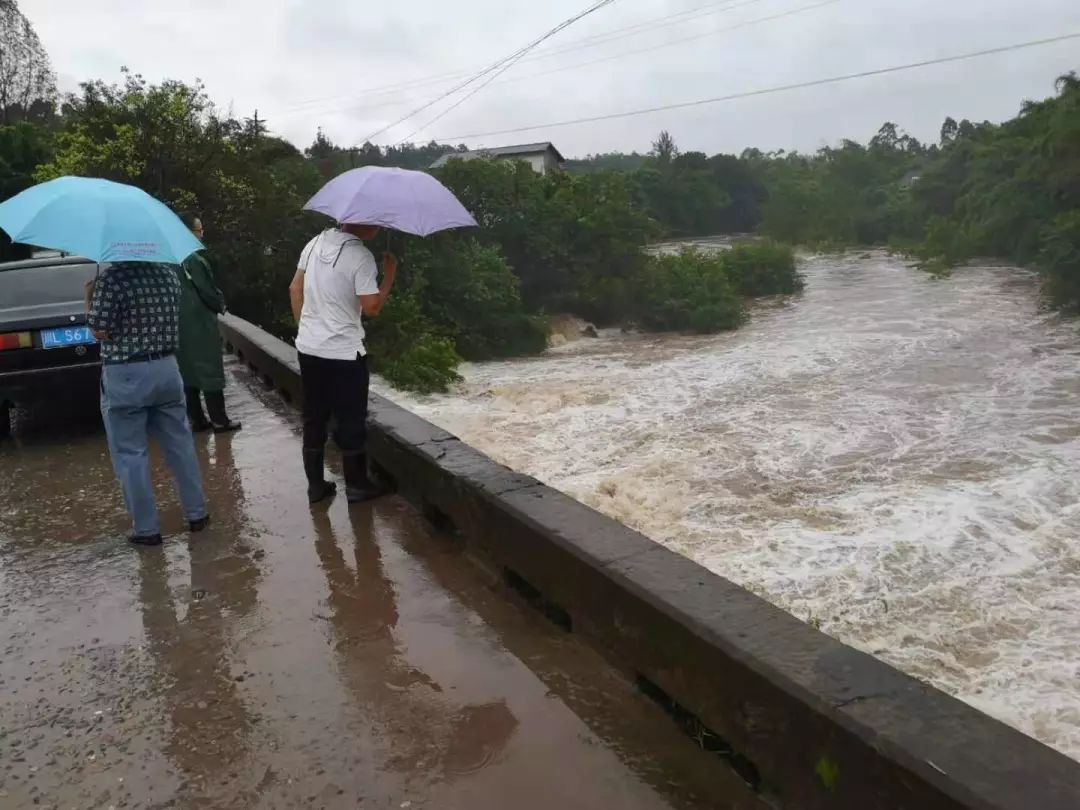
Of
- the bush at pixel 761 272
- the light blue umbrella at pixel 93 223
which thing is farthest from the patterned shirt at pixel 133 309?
the bush at pixel 761 272

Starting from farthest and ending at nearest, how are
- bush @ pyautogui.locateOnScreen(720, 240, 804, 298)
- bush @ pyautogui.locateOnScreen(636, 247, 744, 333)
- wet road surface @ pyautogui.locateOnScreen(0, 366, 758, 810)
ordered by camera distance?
1. bush @ pyautogui.locateOnScreen(720, 240, 804, 298)
2. bush @ pyautogui.locateOnScreen(636, 247, 744, 333)
3. wet road surface @ pyautogui.locateOnScreen(0, 366, 758, 810)

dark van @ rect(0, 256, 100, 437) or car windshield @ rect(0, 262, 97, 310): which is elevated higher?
car windshield @ rect(0, 262, 97, 310)

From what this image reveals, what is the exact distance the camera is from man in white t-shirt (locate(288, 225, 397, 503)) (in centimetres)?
455

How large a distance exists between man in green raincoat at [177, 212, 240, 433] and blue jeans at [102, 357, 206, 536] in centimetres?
209

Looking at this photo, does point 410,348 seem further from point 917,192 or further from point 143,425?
point 917,192

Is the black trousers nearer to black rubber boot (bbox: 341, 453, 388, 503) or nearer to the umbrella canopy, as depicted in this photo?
black rubber boot (bbox: 341, 453, 388, 503)

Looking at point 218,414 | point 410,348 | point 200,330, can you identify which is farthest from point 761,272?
point 200,330

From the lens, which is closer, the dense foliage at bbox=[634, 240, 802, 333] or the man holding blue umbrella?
the man holding blue umbrella

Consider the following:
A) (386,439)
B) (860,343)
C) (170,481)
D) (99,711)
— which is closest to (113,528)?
(170,481)

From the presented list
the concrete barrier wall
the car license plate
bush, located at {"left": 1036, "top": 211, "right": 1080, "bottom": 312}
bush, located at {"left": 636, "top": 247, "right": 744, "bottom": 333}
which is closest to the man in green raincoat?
the car license plate

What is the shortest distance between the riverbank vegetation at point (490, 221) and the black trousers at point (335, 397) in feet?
31.0

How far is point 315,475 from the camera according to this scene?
5.09 metres

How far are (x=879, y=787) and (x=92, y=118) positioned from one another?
15718mm

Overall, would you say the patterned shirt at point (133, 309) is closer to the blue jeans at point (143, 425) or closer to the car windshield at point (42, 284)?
the blue jeans at point (143, 425)
